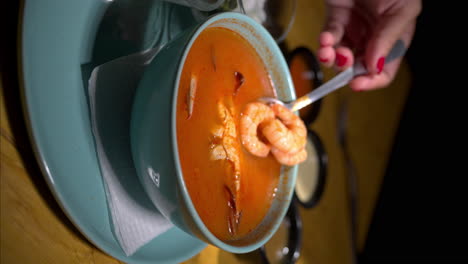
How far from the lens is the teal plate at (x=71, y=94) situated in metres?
0.55

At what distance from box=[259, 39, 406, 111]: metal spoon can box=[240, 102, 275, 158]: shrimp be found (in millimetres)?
84

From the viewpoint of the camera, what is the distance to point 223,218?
788 millimetres

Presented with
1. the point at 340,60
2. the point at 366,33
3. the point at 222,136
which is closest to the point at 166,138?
the point at 222,136

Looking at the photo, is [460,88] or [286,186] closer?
[286,186]

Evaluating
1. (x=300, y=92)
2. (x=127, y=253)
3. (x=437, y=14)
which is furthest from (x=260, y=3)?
(x=437, y=14)

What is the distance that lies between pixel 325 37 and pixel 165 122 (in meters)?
0.73

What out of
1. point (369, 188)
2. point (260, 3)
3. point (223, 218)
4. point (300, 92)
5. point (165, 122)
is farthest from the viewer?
point (369, 188)

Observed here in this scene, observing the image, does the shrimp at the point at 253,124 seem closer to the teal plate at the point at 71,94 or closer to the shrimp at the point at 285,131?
the shrimp at the point at 285,131

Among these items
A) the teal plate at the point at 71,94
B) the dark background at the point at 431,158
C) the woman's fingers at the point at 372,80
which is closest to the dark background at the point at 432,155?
the dark background at the point at 431,158

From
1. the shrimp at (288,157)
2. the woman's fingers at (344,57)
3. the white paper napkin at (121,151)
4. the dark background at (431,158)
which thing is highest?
the white paper napkin at (121,151)

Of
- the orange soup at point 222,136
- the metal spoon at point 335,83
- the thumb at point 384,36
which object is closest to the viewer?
the orange soup at point 222,136

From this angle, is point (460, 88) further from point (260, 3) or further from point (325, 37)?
point (260, 3)

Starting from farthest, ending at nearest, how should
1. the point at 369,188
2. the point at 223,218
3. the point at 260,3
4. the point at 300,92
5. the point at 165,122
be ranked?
the point at 369,188 → the point at 300,92 → the point at 260,3 → the point at 223,218 → the point at 165,122

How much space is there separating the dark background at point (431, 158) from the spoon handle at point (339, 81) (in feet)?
2.74
